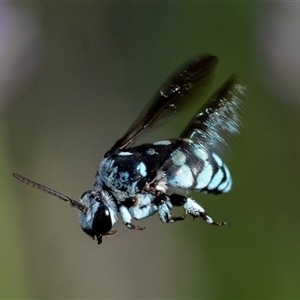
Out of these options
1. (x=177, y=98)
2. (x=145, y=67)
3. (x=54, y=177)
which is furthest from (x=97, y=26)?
(x=177, y=98)

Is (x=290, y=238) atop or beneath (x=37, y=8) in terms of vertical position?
beneath

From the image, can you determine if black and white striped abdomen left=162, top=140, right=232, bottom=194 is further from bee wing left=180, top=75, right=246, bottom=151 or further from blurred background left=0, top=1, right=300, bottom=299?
blurred background left=0, top=1, right=300, bottom=299

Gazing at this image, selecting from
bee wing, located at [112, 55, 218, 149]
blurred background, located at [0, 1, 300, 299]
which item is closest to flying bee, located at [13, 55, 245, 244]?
bee wing, located at [112, 55, 218, 149]

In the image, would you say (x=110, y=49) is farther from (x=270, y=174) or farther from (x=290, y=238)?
(x=290, y=238)

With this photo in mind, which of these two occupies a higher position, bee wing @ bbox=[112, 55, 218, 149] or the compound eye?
bee wing @ bbox=[112, 55, 218, 149]

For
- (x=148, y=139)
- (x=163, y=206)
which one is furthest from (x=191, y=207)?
(x=148, y=139)
